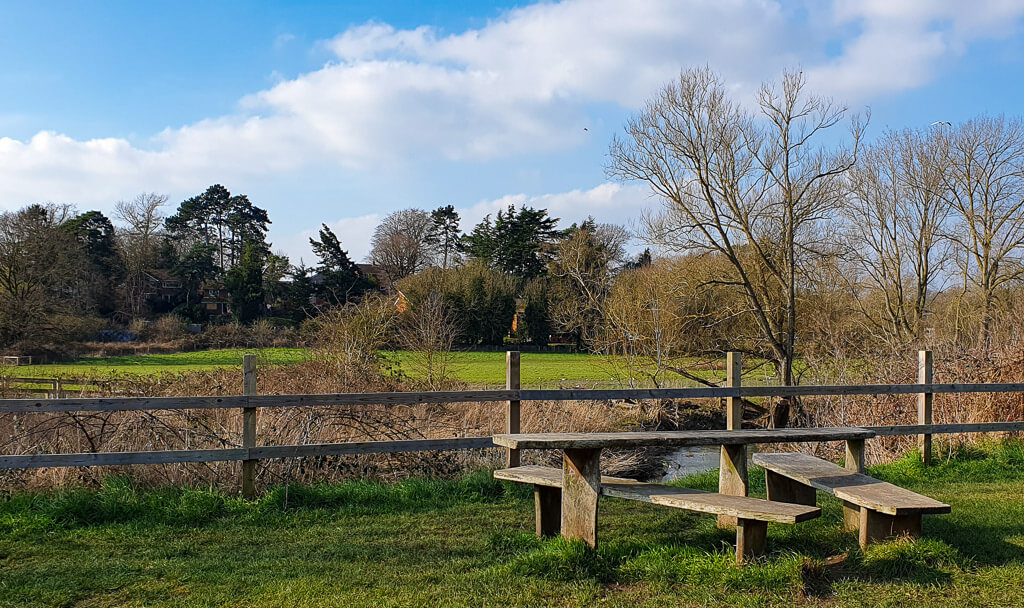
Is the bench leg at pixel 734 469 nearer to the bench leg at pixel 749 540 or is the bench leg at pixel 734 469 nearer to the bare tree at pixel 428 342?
the bench leg at pixel 749 540

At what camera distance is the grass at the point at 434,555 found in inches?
163

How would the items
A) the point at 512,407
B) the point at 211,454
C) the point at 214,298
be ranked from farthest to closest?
the point at 214,298 < the point at 512,407 < the point at 211,454

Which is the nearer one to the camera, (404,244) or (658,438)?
(658,438)

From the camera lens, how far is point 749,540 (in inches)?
178

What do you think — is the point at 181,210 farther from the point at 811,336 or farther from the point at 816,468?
the point at 816,468

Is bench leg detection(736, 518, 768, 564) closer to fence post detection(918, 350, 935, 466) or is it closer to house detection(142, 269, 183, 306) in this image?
fence post detection(918, 350, 935, 466)

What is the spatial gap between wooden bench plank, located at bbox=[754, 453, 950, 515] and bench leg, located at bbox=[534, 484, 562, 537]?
1692 mm

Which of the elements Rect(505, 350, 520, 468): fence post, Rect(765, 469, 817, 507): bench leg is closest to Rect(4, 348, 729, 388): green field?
Rect(505, 350, 520, 468): fence post

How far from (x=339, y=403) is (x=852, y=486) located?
4.36m

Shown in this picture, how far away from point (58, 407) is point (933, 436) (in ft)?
33.5

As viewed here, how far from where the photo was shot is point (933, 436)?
31.9 feet

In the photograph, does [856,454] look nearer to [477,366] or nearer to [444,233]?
[477,366]

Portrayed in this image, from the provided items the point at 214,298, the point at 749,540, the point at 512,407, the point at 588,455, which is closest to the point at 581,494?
the point at 588,455

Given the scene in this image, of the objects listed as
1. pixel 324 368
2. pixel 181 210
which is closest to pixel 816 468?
pixel 324 368
